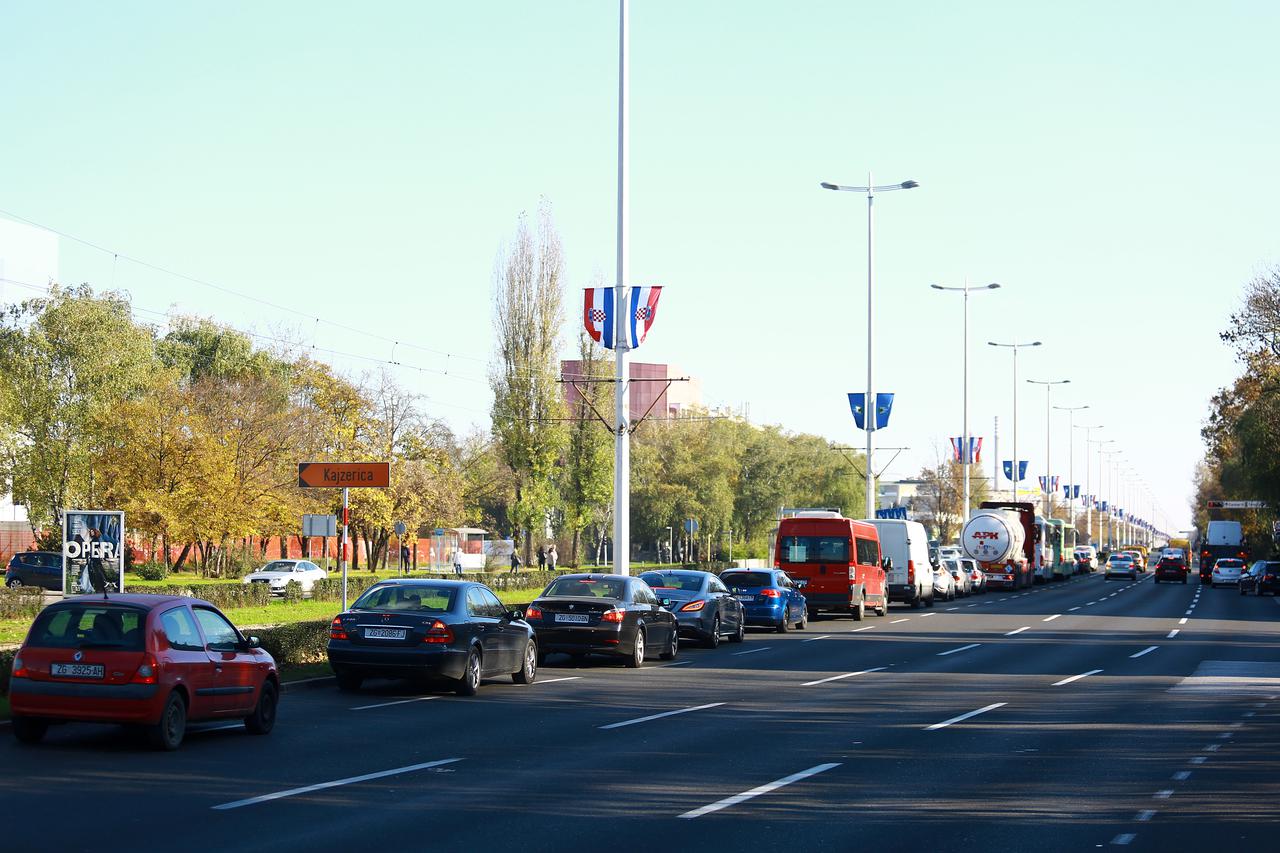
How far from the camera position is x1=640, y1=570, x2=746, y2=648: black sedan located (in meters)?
30.8

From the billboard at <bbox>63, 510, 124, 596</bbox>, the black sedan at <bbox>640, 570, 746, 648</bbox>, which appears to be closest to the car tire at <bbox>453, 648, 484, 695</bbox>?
the black sedan at <bbox>640, 570, 746, 648</bbox>

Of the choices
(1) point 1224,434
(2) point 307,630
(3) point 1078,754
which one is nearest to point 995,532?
(1) point 1224,434

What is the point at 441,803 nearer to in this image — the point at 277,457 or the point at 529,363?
the point at 277,457

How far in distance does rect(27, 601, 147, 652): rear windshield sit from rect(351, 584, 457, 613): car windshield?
6.17 meters

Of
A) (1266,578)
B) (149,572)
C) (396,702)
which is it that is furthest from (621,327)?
(1266,578)

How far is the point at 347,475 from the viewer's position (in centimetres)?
2712

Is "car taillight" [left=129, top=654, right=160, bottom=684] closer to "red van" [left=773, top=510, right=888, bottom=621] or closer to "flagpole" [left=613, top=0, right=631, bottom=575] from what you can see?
"flagpole" [left=613, top=0, right=631, bottom=575]

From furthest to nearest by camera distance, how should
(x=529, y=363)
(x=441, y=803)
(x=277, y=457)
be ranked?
(x=529, y=363), (x=277, y=457), (x=441, y=803)

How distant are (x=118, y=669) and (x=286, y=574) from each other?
44.6 meters

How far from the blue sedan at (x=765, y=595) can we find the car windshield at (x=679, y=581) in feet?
12.2

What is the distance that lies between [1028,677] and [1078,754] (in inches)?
385

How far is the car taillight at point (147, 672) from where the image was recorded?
45.2ft

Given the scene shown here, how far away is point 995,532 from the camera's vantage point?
69625 mm

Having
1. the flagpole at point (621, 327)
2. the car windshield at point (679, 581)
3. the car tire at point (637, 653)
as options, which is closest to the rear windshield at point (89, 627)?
the car tire at point (637, 653)
